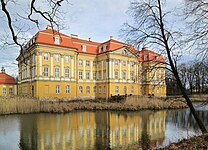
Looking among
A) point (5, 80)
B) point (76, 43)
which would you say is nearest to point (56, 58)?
point (76, 43)

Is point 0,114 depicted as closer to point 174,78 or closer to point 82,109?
point 82,109

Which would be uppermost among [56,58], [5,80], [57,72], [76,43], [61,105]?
[76,43]

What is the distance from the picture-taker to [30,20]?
14.8 ft

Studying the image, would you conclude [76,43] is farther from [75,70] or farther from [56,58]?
[56,58]

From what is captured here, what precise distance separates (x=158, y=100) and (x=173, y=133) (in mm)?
Result: 14246

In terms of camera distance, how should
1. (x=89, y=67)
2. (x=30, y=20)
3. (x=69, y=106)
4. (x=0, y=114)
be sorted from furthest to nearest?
1. (x=89, y=67)
2. (x=69, y=106)
3. (x=0, y=114)
4. (x=30, y=20)

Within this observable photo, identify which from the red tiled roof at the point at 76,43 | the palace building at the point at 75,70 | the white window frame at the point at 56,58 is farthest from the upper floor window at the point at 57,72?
the red tiled roof at the point at 76,43

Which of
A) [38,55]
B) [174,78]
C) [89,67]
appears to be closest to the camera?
[174,78]

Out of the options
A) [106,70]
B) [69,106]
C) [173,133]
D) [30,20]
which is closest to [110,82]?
[106,70]

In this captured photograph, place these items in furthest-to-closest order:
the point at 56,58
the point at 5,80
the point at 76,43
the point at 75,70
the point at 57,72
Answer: the point at 5,80 → the point at 76,43 → the point at 75,70 → the point at 57,72 → the point at 56,58

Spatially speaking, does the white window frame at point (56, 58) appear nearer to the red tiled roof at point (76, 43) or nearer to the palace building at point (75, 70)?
the palace building at point (75, 70)

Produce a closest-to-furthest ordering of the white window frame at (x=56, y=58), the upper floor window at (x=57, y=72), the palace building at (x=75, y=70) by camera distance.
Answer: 1. the palace building at (x=75, y=70)
2. the white window frame at (x=56, y=58)
3. the upper floor window at (x=57, y=72)

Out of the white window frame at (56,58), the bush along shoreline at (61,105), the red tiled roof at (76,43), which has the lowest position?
the bush along shoreline at (61,105)

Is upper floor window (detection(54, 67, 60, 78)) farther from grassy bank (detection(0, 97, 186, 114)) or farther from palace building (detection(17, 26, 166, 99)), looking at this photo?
grassy bank (detection(0, 97, 186, 114))
